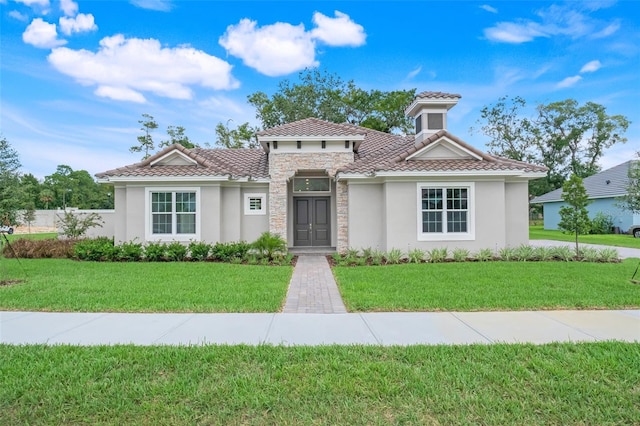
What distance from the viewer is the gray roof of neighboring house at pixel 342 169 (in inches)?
545

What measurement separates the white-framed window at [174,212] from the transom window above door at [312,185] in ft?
15.9

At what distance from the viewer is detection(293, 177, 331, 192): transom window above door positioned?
58.1 feet

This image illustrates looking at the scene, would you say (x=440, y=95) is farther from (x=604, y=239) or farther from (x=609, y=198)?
(x=609, y=198)

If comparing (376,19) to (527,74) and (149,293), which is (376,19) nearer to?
(527,74)

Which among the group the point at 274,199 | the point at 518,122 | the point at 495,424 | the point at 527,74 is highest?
the point at 518,122

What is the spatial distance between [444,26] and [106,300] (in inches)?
575

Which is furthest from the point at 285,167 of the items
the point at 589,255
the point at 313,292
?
the point at 589,255

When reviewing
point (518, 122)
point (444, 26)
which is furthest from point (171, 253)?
point (518, 122)

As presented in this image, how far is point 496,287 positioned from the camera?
28.6 feet

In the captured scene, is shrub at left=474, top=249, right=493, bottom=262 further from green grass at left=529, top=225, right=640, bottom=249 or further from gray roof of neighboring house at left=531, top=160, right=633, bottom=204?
gray roof of neighboring house at left=531, top=160, right=633, bottom=204

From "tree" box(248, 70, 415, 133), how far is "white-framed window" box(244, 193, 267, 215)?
1791cm

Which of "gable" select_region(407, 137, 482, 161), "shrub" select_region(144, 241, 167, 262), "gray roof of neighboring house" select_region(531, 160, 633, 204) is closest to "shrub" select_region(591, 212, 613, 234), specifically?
"gray roof of neighboring house" select_region(531, 160, 633, 204)

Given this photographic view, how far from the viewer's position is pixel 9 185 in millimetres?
17891

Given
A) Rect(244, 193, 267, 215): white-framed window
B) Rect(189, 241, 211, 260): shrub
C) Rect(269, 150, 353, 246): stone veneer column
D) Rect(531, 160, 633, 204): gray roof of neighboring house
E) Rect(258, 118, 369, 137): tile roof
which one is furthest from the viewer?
Rect(531, 160, 633, 204): gray roof of neighboring house
